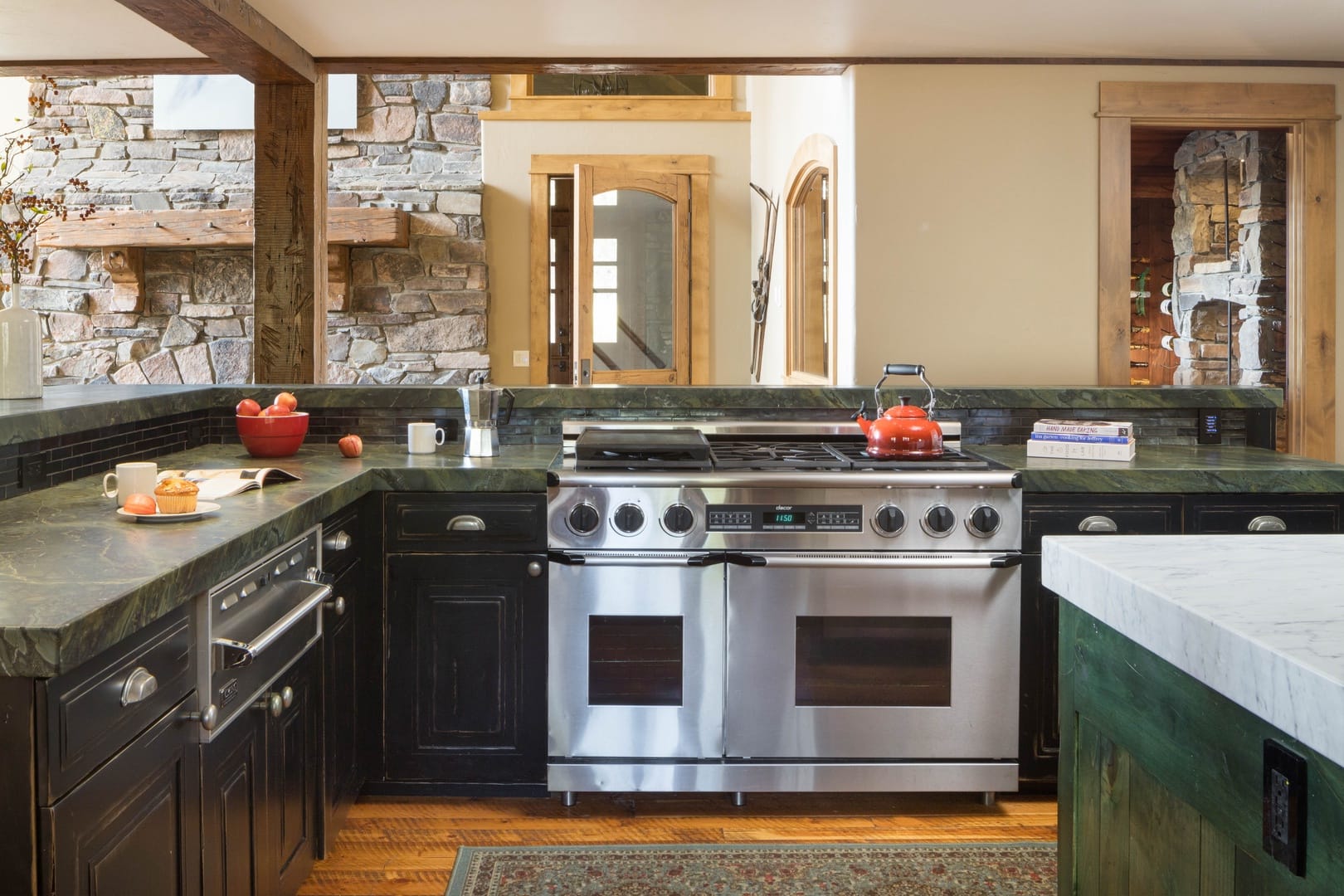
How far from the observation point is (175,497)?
205 centimetres

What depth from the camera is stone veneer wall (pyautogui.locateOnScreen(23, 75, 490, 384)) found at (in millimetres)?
6723

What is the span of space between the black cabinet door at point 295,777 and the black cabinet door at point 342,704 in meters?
0.07

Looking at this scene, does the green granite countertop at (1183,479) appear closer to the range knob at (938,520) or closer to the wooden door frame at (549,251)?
the range knob at (938,520)

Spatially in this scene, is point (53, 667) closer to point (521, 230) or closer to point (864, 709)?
point (864, 709)

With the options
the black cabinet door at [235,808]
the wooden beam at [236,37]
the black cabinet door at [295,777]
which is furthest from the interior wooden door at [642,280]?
the black cabinet door at [235,808]

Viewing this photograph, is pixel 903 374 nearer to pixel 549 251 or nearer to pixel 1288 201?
pixel 1288 201

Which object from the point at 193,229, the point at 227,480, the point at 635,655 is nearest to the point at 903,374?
the point at 635,655

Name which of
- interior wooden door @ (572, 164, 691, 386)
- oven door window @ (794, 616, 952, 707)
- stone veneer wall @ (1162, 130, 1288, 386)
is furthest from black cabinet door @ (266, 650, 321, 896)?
interior wooden door @ (572, 164, 691, 386)

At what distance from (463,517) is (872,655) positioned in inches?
43.6

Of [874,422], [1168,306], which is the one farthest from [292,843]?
[1168,306]

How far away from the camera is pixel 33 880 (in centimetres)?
127

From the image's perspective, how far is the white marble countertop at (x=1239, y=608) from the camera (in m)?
0.91

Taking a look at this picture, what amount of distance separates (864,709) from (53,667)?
6.80 feet

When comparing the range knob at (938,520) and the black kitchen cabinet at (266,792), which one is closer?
the black kitchen cabinet at (266,792)
